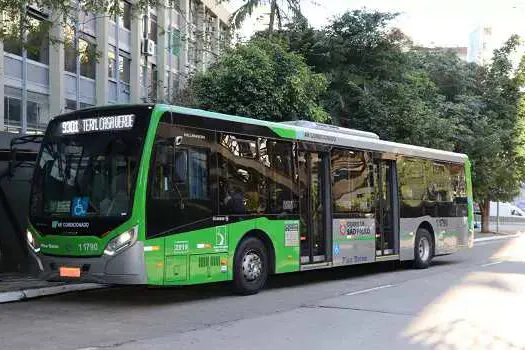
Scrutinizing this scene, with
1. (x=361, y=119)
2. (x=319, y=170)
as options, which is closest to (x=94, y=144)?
(x=319, y=170)

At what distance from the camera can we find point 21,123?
22.6 m

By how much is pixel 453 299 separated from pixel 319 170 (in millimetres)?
3855

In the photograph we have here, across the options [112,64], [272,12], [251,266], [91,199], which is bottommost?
[251,266]

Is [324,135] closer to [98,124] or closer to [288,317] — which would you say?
[98,124]

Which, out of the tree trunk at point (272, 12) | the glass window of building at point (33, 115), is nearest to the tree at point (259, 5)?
the tree trunk at point (272, 12)

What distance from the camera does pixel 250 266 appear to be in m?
11.8

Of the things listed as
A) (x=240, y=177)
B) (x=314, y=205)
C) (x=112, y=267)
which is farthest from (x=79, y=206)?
(x=314, y=205)

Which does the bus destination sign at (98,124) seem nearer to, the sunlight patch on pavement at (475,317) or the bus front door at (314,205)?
the bus front door at (314,205)

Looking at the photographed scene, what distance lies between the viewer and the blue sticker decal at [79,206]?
33.8ft

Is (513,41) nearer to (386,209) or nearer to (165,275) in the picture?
(386,209)

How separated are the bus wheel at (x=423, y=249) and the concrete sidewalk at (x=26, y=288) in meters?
8.45

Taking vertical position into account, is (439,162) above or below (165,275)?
above

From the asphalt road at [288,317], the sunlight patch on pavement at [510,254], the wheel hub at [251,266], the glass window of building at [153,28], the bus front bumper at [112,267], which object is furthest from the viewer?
the glass window of building at [153,28]

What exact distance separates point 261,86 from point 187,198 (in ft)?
29.1
